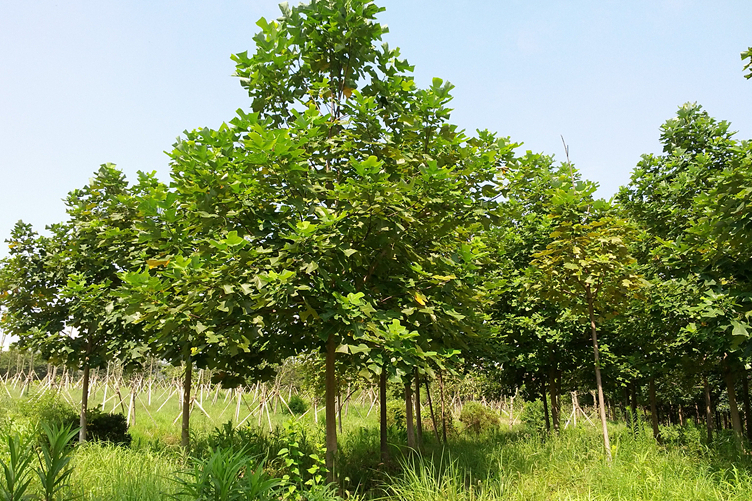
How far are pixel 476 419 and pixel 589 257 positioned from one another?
14.5m

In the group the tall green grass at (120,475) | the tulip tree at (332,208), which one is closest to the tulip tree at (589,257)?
the tulip tree at (332,208)

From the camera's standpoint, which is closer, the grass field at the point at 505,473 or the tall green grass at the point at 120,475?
the tall green grass at the point at 120,475

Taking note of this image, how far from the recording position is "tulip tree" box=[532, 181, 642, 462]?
8117 millimetres

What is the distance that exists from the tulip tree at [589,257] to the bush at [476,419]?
1177 cm

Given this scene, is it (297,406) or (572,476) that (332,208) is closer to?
(572,476)

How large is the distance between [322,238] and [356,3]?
354 centimetres

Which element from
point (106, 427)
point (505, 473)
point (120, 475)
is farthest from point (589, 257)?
point (106, 427)

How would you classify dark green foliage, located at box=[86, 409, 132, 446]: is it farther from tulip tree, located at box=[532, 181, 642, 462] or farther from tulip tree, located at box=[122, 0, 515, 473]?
tulip tree, located at box=[532, 181, 642, 462]

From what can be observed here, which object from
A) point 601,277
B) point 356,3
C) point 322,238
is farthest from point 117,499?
point 601,277

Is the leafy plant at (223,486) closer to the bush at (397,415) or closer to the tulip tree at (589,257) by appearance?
the tulip tree at (589,257)

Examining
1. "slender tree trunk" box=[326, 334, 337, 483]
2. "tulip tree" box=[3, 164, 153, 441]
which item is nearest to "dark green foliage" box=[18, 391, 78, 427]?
"tulip tree" box=[3, 164, 153, 441]

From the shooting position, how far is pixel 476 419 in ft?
68.4

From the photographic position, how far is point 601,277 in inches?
337

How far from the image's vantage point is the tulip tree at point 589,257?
8.12 meters
